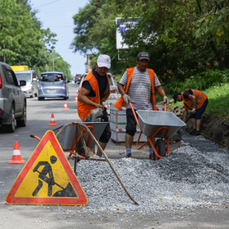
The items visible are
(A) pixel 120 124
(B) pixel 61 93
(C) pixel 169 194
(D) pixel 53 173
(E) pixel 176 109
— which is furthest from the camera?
(B) pixel 61 93

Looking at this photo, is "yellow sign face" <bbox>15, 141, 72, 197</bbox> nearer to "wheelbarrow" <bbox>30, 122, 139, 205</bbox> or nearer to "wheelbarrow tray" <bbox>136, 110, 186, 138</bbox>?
"wheelbarrow" <bbox>30, 122, 139, 205</bbox>

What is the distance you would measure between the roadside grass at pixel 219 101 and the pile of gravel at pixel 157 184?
4.76 metres

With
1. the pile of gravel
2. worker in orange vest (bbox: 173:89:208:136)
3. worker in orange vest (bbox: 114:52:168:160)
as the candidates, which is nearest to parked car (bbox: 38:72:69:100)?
worker in orange vest (bbox: 173:89:208:136)

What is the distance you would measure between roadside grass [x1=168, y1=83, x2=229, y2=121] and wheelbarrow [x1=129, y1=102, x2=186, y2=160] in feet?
13.4

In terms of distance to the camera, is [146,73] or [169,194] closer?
[169,194]

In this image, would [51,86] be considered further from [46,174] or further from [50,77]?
[46,174]

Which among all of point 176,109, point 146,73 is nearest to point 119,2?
point 176,109

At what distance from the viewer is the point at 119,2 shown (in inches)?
636

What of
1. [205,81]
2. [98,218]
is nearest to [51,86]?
[205,81]

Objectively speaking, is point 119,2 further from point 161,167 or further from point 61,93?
point 61,93

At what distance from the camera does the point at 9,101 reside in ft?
38.8

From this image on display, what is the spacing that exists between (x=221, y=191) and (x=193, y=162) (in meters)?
1.14

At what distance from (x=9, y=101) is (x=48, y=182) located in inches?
284

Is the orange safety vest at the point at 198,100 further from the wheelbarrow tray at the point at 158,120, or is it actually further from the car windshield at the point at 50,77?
the car windshield at the point at 50,77
